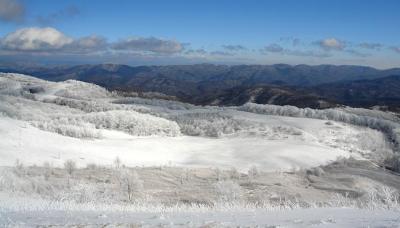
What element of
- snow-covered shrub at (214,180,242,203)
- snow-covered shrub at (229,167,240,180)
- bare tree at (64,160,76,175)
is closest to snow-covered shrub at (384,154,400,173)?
snow-covered shrub at (229,167,240,180)

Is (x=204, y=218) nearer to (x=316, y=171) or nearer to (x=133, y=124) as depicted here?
(x=316, y=171)

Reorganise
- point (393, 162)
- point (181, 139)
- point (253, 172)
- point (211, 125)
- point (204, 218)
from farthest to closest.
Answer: point (211, 125)
point (181, 139)
point (393, 162)
point (253, 172)
point (204, 218)

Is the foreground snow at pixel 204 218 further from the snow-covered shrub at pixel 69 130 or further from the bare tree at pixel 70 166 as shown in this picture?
the snow-covered shrub at pixel 69 130

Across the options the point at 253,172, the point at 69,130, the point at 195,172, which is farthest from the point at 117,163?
the point at 69,130

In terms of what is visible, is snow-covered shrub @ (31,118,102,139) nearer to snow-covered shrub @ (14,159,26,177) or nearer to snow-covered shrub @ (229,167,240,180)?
snow-covered shrub @ (14,159,26,177)

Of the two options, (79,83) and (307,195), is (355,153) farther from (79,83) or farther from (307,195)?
(79,83)

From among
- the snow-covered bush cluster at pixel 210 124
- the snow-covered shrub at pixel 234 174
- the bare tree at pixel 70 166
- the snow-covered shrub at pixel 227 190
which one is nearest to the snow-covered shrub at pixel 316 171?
the snow-covered shrub at pixel 234 174

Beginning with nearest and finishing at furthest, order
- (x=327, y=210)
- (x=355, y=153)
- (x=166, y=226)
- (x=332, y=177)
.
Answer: (x=166, y=226)
(x=327, y=210)
(x=332, y=177)
(x=355, y=153)

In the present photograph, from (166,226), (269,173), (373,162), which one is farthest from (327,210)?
(373,162)
